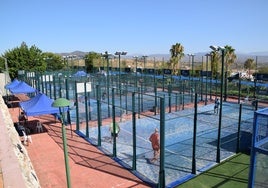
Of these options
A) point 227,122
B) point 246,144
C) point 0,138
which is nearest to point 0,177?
point 0,138

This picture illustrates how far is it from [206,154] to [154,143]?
3.43 meters

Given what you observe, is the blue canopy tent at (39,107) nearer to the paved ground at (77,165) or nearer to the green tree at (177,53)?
the paved ground at (77,165)

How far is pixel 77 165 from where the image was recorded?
13531 millimetres

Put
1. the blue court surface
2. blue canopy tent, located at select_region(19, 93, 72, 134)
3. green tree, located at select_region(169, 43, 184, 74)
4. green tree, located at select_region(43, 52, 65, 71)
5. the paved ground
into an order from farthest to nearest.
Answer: green tree, located at select_region(43, 52, 65, 71)
green tree, located at select_region(169, 43, 184, 74)
blue canopy tent, located at select_region(19, 93, 72, 134)
the blue court surface
the paved ground

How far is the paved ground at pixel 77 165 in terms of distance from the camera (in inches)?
461

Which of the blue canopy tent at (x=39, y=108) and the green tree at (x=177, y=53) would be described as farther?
the green tree at (x=177, y=53)

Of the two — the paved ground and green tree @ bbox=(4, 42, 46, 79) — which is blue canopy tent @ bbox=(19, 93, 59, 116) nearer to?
the paved ground

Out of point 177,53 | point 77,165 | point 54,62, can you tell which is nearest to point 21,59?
point 54,62

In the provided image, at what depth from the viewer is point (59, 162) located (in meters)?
14.0

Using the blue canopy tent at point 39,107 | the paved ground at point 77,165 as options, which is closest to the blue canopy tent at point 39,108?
the blue canopy tent at point 39,107

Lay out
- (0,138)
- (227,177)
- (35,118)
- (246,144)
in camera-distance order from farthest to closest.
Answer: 1. (35,118)
2. (246,144)
3. (227,177)
4. (0,138)

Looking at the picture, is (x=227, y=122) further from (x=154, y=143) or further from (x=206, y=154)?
(x=154, y=143)

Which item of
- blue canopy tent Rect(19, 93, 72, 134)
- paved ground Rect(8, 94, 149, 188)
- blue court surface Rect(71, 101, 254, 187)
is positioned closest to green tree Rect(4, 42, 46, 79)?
blue canopy tent Rect(19, 93, 72, 134)

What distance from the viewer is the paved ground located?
1170 centimetres
